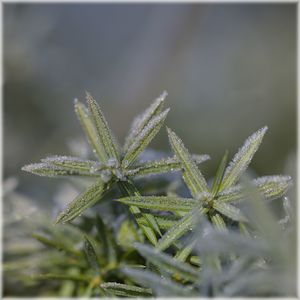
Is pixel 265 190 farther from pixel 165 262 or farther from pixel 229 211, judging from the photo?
pixel 165 262

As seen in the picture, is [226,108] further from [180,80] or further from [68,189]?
[68,189]

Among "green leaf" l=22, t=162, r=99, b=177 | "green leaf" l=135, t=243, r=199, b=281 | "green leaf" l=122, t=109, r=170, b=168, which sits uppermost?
"green leaf" l=122, t=109, r=170, b=168

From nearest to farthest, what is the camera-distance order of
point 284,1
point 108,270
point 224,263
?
point 224,263 < point 108,270 < point 284,1

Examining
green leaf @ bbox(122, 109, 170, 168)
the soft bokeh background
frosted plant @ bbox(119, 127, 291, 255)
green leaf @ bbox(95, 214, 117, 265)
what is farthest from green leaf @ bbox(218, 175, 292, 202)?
the soft bokeh background

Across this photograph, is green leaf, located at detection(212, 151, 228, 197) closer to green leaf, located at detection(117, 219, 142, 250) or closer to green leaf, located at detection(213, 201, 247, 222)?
green leaf, located at detection(213, 201, 247, 222)

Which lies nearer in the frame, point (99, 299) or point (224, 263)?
point (224, 263)

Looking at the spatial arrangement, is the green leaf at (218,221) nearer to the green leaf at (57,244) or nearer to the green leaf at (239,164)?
the green leaf at (239,164)

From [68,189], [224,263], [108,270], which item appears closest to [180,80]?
[68,189]
